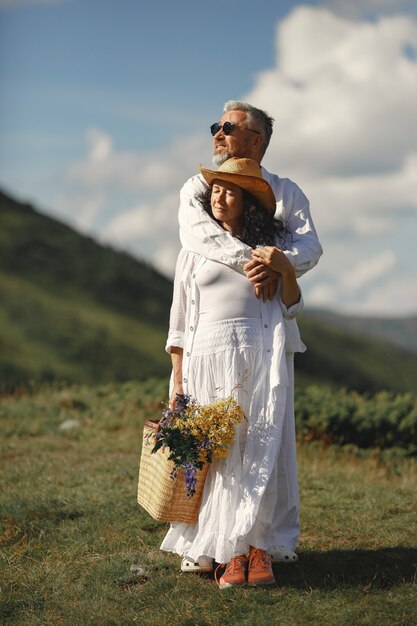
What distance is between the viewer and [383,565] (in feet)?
19.7

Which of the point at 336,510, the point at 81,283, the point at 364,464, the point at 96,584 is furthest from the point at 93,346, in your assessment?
the point at 96,584

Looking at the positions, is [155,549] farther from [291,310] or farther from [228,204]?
[228,204]

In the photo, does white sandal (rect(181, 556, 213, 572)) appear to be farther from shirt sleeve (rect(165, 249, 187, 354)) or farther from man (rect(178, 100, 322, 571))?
shirt sleeve (rect(165, 249, 187, 354))

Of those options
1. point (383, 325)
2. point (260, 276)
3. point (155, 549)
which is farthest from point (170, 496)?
point (383, 325)

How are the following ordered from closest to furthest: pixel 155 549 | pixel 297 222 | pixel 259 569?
pixel 259 569 < pixel 297 222 < pixel 155 549

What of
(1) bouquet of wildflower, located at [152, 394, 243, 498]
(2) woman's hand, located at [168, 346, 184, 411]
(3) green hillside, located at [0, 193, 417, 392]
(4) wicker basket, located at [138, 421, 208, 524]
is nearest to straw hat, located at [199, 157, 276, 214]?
(2) woman's hand, located at [168, 346, 184, 411]

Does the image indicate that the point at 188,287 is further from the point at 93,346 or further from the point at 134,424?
the point at 93,346

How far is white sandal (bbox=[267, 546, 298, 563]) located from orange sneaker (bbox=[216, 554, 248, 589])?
8.7 inches

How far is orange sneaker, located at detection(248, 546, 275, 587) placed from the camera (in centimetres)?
543

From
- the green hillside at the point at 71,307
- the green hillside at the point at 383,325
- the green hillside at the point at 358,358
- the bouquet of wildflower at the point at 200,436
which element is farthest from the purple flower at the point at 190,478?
the green hillside at the point at 383,325

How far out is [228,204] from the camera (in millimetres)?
5523

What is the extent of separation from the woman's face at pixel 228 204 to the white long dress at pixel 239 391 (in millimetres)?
269

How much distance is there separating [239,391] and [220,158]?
4.66 feet

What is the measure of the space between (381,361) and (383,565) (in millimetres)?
34667
